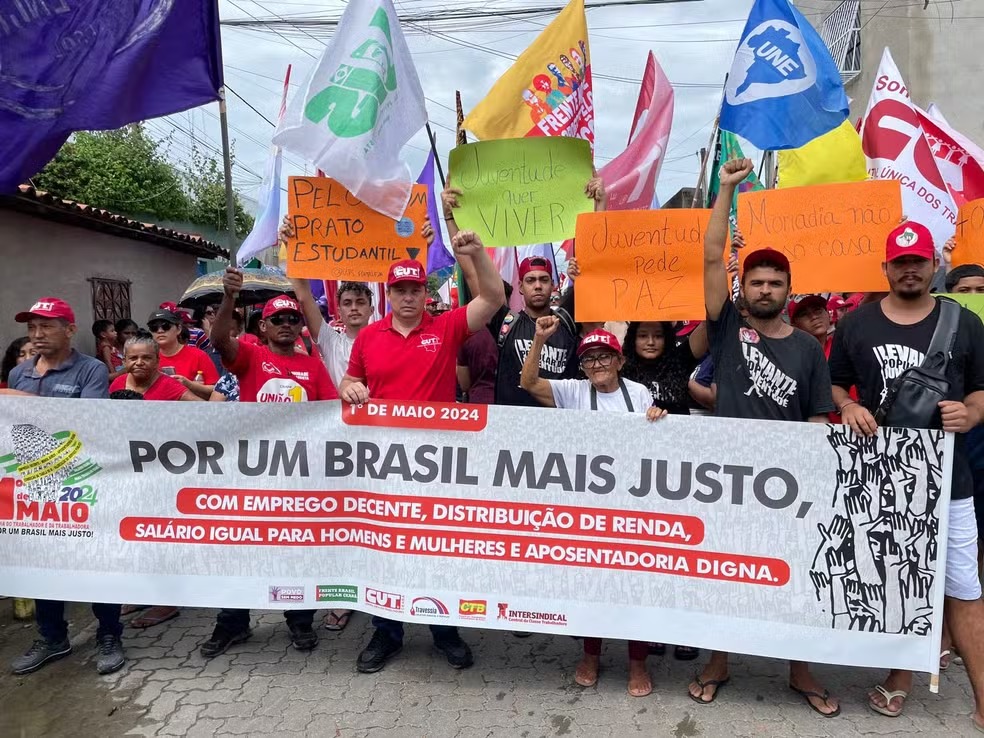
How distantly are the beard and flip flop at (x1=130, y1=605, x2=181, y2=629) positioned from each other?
3671mm

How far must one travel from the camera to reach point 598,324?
4.30 metres

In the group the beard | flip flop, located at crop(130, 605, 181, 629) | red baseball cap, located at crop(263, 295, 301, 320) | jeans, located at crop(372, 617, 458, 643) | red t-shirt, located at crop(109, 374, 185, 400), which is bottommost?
flip flop, located at crop(130, 605, 181, 629)

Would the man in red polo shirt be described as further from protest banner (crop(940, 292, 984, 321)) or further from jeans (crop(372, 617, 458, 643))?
protest banner (crop(940, 292, 984, 321))

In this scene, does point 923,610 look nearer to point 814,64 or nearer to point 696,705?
point 696,705

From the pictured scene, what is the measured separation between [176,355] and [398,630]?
2.82 m

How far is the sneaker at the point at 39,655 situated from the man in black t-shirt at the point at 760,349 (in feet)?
10.9

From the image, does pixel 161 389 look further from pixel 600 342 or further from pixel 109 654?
pixel 600 342

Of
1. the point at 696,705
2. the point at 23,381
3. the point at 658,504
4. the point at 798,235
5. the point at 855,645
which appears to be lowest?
the point at 696,705

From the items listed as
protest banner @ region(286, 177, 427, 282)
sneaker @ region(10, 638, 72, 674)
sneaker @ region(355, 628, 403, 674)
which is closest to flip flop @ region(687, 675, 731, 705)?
sneaker @ region(355, 628, 403, 674)

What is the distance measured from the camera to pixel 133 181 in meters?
19.7

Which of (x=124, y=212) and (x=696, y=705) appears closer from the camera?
(x=696, y=705)

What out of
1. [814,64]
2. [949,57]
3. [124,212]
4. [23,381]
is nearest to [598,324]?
[814,64]

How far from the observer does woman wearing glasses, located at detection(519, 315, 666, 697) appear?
335cm

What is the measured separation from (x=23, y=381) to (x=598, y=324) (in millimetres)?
3276
